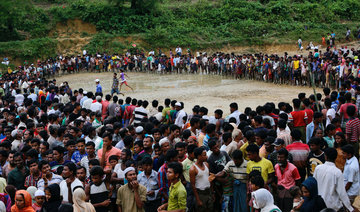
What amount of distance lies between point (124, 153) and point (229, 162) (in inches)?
67.1

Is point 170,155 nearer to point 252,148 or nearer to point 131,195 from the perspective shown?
point 131,195

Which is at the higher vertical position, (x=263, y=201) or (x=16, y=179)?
(x=263, y=201)

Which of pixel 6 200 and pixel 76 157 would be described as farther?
pixel 76 157

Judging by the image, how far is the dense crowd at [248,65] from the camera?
1823 cm

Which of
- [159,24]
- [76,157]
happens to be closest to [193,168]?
[76,157]

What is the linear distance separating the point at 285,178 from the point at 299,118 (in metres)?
3.37

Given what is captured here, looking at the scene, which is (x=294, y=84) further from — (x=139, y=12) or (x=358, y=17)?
(x=358, y=17)

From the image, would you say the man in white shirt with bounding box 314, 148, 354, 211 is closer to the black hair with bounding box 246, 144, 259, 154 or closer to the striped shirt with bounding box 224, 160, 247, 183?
the black hair with bounding box 246, 144, 259, 154

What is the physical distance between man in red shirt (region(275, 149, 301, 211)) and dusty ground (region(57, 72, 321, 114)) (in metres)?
9.25

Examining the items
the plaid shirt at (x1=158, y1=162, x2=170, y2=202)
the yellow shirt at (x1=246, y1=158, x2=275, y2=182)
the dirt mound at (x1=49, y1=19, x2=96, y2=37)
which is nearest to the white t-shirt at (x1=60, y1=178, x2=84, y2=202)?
the plaid shirt at (x1=158, y1=162, x2=170, y2=202)

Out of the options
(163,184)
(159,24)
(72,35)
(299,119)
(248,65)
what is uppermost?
(159,24)

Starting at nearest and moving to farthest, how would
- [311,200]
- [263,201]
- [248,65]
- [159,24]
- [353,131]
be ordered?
[263,201] → [311,200] → [353,131] → [248,65] → [159,24]

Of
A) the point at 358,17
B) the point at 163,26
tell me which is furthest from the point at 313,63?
the point at 358,17

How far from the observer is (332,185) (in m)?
5.35
